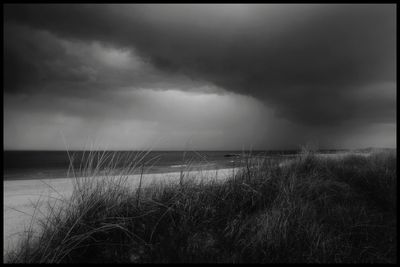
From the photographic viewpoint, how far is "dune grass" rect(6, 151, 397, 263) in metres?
2.08

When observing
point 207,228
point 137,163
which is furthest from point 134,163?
point 207,228

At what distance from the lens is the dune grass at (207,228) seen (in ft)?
6.84

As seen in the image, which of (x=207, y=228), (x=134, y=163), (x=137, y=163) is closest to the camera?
(x=207, y=228)

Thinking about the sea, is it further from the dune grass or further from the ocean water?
the dune grass

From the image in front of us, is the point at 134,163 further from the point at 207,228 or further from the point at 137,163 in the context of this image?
the point at 207,228

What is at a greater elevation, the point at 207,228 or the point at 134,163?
the point at 134,163

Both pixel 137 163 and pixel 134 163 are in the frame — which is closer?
pixel 137 163

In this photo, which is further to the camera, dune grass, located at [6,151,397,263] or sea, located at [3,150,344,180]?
sea, located at [3,150,344,180]

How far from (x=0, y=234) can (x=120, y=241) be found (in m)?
1.20

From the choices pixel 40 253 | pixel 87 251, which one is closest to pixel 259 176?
pixel 87 251

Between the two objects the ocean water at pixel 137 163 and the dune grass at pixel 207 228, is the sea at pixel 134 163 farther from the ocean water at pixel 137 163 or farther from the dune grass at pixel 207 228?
the dune grass at pixel 207 228

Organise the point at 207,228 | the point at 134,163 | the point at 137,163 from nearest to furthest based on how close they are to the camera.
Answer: the point at 207,228 < the point at 137,163 < the point at 134,163

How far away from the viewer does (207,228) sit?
2.52 meters

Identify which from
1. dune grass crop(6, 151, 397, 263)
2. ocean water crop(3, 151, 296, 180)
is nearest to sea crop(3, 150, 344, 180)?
ocean water crop(3, 151, 296, 180)
